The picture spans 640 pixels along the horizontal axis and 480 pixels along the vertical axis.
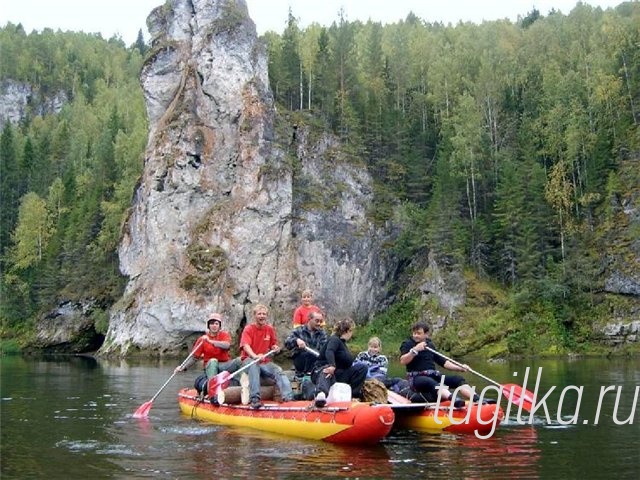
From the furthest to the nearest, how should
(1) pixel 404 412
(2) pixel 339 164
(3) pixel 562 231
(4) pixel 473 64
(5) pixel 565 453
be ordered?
(4) pixel 473 64 < (2) pixel 339 164 < (3) pixel 562 231 < (1) pixel 404 412 < (5) pixel 565 453

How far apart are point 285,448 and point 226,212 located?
4215 cm

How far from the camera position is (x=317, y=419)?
14.4 meters

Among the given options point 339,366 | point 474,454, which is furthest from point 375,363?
point 474,454

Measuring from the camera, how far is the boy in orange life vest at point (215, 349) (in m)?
18.0

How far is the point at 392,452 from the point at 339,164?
159 ft

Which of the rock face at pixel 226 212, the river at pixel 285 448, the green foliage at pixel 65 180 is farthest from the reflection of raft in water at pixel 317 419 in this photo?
the green foliage at pixel 65 180

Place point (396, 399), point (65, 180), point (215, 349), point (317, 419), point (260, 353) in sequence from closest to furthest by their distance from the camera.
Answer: point (317, 419)
point (396, 399)
point (260, 353)
point (215, 349)
point (65, 180)

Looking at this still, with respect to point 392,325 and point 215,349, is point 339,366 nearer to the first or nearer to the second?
point 215,349

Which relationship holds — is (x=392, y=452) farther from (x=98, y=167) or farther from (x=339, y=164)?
(x=98, y=167)

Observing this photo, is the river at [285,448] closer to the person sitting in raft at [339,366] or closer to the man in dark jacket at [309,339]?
the person sitting in raft at [339,366]

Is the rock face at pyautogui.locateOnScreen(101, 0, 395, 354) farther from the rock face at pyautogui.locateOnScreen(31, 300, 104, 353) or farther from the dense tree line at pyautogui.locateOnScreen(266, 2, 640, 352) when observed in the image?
the rock face at pyautogui.locateOnScreen(31, 300, 104, 353)

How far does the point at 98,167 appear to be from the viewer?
76625 mm

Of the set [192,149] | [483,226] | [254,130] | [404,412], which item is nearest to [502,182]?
[483,226]

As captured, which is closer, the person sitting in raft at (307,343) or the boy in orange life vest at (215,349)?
the person sitting in raft at (307,343)
